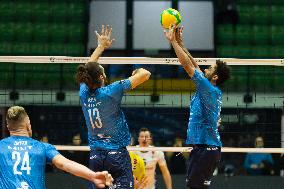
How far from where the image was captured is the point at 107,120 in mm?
7207

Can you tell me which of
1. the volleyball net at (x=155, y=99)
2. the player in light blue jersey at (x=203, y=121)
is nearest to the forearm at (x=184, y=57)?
the player in light blue jersey at (x=203, y=121)

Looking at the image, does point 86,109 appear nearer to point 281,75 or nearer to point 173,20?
point 173,20

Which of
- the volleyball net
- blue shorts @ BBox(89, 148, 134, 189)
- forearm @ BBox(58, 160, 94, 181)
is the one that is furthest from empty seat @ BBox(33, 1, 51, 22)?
forearm @ BBox(58, 160, 94, 181)

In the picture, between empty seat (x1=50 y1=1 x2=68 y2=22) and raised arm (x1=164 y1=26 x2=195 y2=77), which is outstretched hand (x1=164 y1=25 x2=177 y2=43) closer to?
raised arm (x1=164 y1=26 x2=195 y2=77)

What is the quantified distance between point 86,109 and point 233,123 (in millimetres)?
5228

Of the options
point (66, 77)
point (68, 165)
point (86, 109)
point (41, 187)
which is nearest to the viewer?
point (68, 165)

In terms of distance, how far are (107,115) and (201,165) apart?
1.32 metres

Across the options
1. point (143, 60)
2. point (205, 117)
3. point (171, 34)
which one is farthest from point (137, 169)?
point (171, 34)

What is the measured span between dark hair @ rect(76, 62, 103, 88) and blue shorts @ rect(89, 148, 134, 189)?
0.76m

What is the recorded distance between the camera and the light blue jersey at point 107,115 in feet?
23.5

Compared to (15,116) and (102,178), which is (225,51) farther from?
(102,178)

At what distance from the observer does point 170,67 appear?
1966 cm

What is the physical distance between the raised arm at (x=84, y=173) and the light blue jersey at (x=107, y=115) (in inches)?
68.2

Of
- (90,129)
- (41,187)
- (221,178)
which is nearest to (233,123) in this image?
(221,178)
